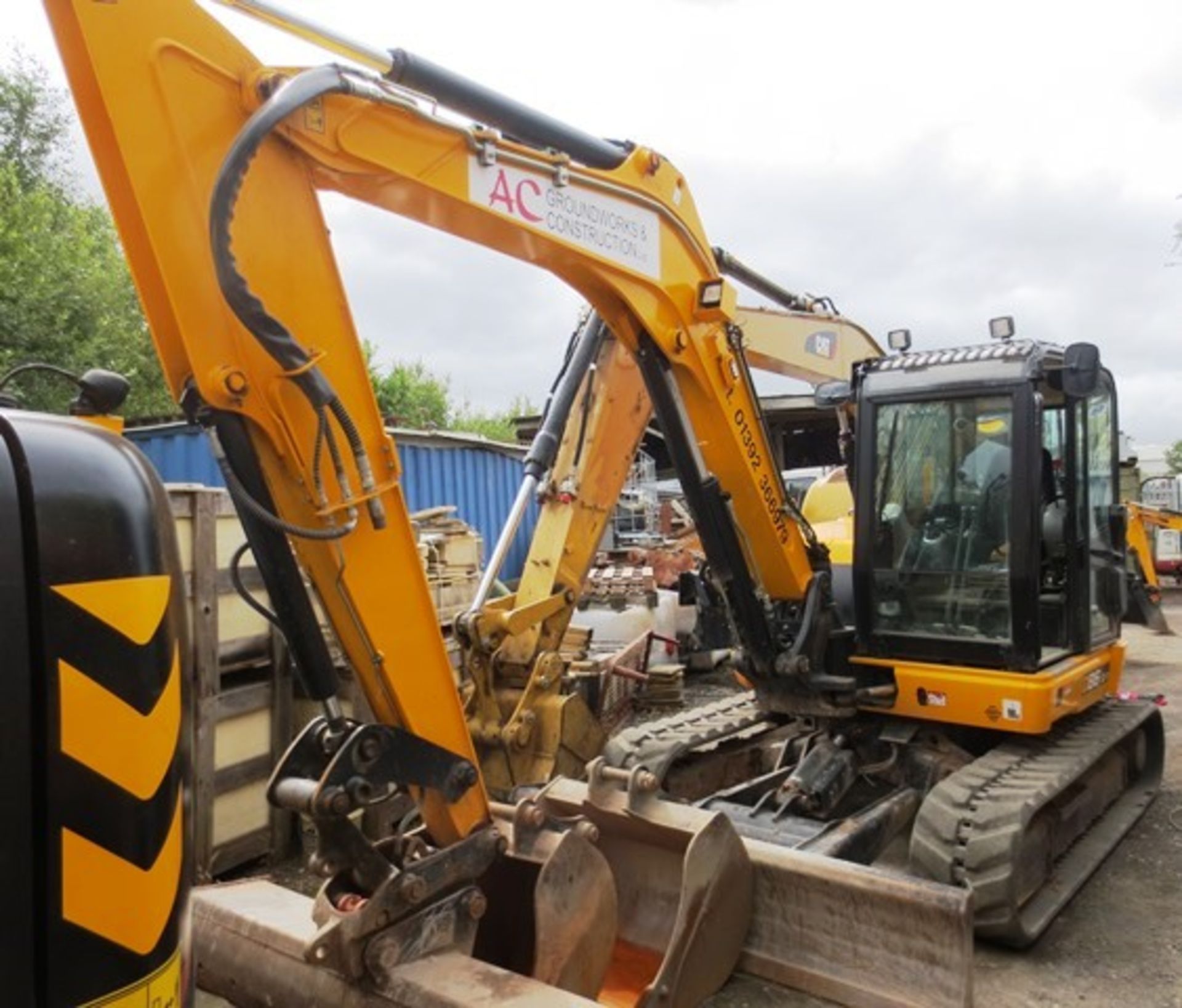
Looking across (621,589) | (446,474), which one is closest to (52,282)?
(446,474)

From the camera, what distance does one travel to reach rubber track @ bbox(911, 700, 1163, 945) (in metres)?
3.86

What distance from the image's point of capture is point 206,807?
14.7 feet

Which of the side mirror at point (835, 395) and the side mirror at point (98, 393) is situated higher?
the side mirror at point (835, 395)

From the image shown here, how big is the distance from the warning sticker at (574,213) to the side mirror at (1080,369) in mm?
2020

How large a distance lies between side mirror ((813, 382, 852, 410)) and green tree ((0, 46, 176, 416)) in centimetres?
1164

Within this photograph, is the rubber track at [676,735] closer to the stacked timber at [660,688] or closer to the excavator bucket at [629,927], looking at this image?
the excavator bucket at [629,927]

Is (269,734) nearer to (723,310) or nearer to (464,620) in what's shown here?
(464,620)

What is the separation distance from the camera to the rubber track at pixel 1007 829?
12.6ft

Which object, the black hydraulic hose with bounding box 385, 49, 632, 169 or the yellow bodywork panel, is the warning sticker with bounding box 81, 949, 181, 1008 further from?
the yellow bodywork panel

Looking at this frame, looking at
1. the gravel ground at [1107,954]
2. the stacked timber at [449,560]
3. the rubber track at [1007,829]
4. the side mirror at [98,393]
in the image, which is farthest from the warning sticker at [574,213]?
the stacked timber at [449,560]

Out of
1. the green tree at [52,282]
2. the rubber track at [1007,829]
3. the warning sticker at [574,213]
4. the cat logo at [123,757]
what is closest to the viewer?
the cat logo at [123,757]

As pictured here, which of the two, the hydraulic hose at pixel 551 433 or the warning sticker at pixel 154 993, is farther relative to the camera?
the hydraulic hose at pixel 551 433

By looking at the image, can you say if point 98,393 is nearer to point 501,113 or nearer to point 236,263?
point 236,263

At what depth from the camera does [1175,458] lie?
4016cm
